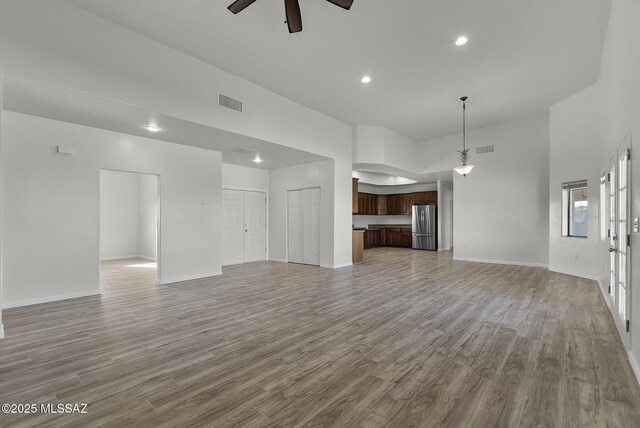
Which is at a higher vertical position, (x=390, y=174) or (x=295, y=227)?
(x=390, y=174)

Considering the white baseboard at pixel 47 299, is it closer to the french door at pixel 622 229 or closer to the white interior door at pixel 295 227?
the white interior door at pixel 295 227

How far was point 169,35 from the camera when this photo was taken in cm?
415

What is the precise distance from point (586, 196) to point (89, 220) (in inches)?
379

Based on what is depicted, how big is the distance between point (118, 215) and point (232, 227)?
4.81 metres

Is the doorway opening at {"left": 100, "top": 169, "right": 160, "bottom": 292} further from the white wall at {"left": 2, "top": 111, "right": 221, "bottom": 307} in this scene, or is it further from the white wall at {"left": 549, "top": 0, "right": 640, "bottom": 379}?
the white wall at {"left": 549, "top": 0, "right": 640, "bottom": 379}

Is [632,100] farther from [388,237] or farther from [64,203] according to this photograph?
[388,237]

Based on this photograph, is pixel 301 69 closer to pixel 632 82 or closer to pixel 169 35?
pixel 169 35

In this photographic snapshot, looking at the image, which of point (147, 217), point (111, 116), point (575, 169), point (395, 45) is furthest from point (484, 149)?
point (147, 217)

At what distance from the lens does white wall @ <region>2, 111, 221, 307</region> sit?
4.43 meters

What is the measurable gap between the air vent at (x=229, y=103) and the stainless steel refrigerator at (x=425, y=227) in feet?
28.1

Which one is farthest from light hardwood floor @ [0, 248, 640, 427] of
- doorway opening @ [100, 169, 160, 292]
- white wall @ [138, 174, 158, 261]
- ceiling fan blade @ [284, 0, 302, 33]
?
doorway opening @ [100, 169, 160, 292]

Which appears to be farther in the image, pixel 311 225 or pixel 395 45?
pixel 311 225

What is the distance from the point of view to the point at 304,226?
838 cm

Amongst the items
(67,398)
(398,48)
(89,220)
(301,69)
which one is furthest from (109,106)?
(398,48)
